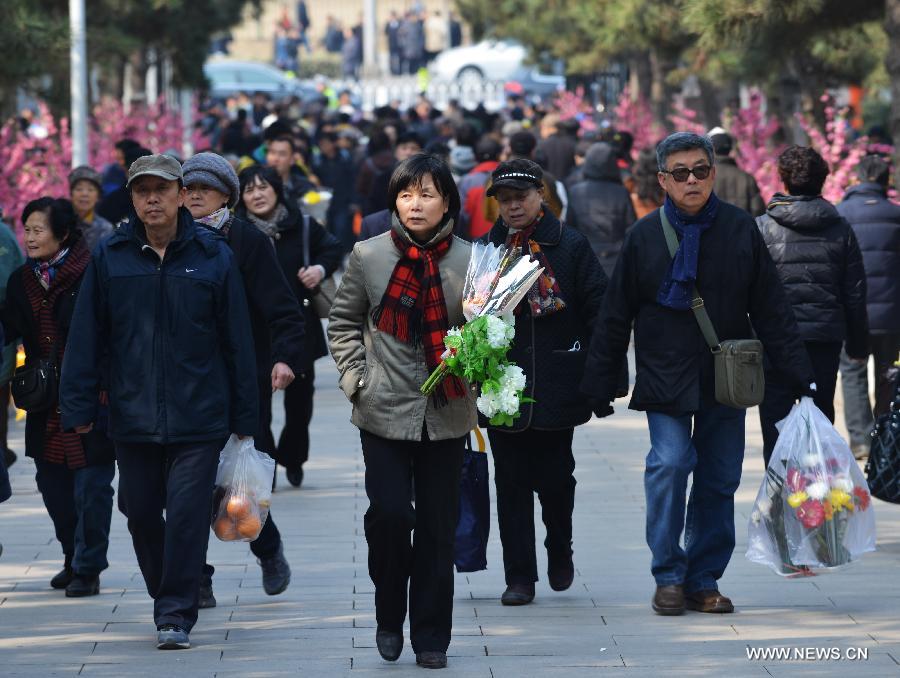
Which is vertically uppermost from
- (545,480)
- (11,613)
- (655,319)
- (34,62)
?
(34,62)

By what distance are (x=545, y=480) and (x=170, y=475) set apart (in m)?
1.62

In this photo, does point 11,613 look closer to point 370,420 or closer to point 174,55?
point 370,420

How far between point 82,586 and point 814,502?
2.91m

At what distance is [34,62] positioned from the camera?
565 inches

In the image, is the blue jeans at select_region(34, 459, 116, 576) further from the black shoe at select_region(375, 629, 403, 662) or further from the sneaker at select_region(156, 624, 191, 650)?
the black shoe at select_region(375, 629, 403, 662)

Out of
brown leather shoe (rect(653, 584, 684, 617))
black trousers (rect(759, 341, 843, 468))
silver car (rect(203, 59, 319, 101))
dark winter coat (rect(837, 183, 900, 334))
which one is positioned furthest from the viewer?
silver car (rect(203, 59, 319, 101))

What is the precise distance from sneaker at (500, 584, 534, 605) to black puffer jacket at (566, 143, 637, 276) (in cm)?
671

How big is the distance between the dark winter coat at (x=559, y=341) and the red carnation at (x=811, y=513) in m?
0.92

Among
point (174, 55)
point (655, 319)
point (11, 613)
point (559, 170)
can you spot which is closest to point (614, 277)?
point (655, 319)

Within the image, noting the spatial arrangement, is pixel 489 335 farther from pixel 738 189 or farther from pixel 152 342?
pixel 738 189

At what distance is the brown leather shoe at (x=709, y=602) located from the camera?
7.44 metres

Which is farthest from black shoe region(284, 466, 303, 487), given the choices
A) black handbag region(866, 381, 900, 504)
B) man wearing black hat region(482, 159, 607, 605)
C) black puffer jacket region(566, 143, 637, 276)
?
black puffer jacket region(566, 143, 637, 276)

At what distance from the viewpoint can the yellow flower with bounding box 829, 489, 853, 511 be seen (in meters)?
7.18

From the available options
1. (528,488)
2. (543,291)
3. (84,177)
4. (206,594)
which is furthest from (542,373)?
(84,177)
